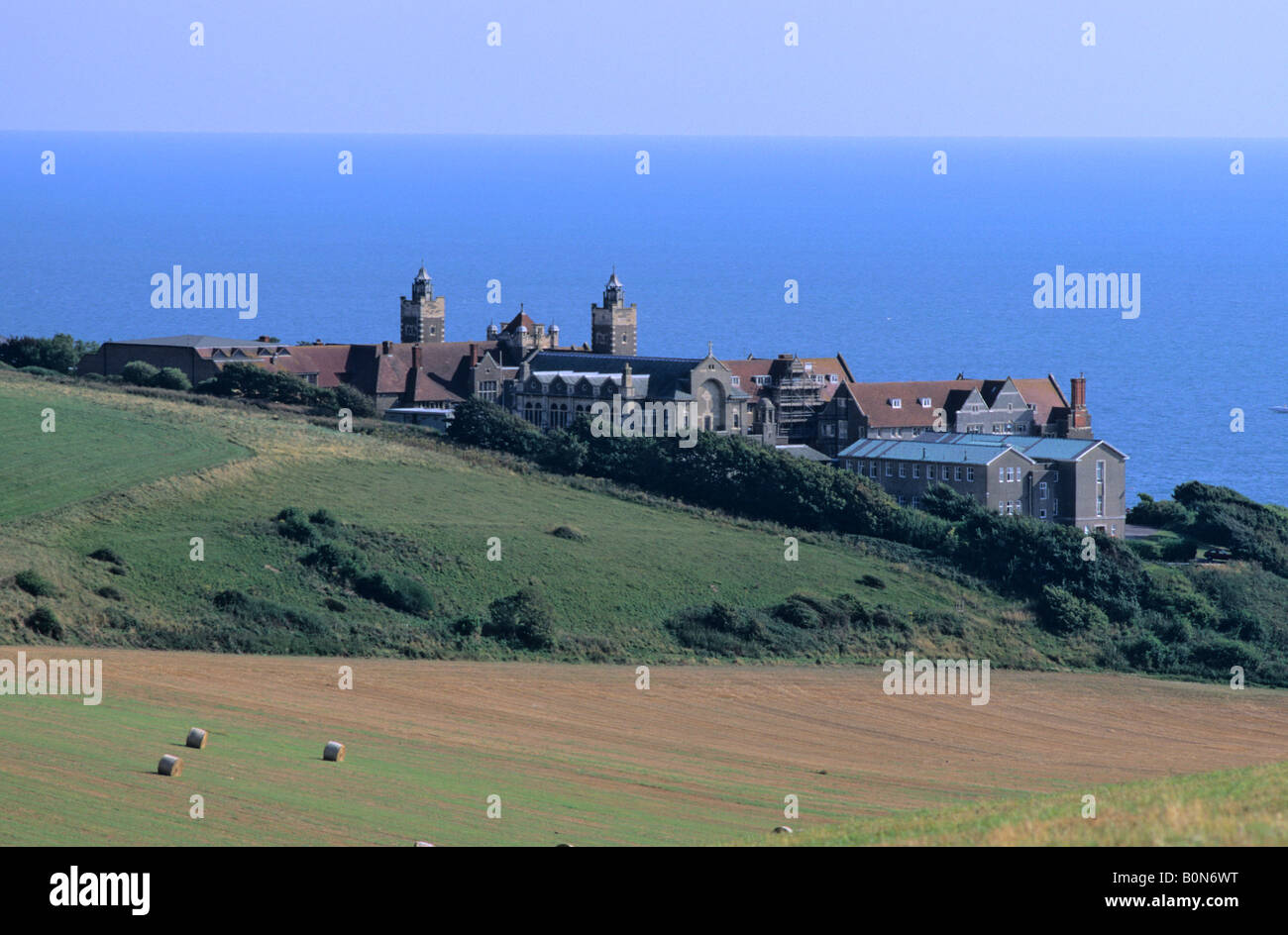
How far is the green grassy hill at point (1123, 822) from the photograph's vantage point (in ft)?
78.9

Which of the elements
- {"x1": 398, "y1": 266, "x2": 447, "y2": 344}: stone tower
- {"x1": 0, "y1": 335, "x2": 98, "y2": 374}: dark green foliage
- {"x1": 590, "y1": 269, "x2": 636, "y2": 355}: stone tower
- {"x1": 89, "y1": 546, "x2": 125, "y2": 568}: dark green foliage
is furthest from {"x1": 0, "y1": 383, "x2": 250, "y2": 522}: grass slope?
{"x1": 398, "y1": 266, "x2": 447, "y2": 344}: stone tower

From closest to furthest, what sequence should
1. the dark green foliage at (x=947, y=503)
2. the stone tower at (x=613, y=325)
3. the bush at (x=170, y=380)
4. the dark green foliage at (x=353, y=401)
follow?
the dark green foliage at (x=947, y=503) → the dark green foliage at (x=353, y=401) → the bush at (x=170, y=380) → the stone tower at (x=613, y=325)

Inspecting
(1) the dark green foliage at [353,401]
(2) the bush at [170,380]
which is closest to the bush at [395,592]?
(1) the dark green foliage at [353,401]

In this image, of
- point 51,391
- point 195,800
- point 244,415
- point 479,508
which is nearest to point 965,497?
point 479,508

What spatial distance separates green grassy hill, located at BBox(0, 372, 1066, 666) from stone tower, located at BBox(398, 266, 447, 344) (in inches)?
1641

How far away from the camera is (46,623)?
59.7m

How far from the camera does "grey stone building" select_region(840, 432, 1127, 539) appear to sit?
10050cm

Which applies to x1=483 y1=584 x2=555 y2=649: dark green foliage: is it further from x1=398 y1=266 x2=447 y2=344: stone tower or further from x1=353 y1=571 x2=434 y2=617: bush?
x1=398 y1=266 x2=447 y2=344: stone tower

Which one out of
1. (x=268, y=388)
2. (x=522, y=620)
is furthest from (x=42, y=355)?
(x=522, y=620)

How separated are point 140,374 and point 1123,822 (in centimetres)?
10154

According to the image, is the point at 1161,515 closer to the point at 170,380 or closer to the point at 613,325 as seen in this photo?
the point at 613,325

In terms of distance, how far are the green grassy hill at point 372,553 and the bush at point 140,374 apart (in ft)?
62.2

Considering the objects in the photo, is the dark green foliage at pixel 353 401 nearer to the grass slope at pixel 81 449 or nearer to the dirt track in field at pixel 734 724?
the grass slope at pixel 81 449

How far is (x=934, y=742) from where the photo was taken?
55.5 meters
